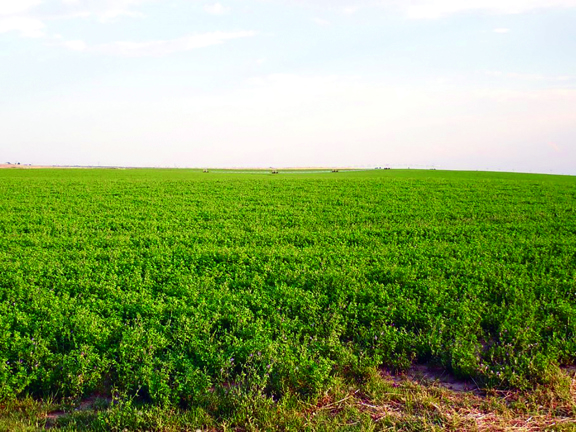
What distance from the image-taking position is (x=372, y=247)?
12570mm

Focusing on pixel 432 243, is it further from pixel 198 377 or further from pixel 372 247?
pixel 198 377

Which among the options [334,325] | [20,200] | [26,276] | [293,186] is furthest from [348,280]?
[293,186]

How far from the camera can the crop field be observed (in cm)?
581

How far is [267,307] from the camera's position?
25.4ft

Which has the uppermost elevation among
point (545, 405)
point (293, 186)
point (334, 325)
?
point (293, 186)

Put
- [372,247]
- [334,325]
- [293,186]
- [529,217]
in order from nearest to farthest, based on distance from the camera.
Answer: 1. [334,325]
2. [372,247]
3. [529,217]
4. [293,186]

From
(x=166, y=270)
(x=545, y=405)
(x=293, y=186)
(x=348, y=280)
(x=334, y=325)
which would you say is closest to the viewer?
(x=545, y=405)

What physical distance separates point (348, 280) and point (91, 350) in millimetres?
5084

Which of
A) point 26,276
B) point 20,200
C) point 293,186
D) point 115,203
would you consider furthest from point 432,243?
point 20,200

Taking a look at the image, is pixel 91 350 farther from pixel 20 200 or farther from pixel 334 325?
pixel 20 200

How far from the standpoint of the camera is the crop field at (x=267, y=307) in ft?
A: 19.1

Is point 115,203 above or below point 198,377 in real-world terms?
Answer: above

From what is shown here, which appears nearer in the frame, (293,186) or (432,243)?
(432,243)

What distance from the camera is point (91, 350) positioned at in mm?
6191
